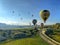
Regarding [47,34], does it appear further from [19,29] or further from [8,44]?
[8,44]

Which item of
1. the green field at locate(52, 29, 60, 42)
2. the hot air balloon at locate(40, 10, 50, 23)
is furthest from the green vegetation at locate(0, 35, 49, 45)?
the hot air balloon at locate(40, 10, 50, 23)

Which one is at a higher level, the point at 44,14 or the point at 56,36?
the point at 44,14

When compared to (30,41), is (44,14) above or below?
above

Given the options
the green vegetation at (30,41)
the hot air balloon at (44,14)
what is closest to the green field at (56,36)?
the green vegetation at (30,41)

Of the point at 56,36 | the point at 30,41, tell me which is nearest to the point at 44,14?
the point at 56,36

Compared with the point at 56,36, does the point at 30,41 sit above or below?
below

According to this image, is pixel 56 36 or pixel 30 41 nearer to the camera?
pixel 56 36

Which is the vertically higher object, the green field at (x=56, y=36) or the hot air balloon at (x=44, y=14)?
the hot air balloon at (x=44, y=14)

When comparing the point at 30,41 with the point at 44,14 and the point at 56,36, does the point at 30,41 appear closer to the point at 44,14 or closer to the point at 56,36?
the point at 56,36

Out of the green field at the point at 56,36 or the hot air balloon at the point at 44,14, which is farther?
the hot air balloon at the point at 44,14

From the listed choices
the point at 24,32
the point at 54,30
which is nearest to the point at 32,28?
the point at 24,32

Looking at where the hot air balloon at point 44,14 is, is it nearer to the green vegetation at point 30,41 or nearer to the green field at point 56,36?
the green field at point 56,36

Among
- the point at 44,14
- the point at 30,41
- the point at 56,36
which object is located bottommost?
the point at 30,41
